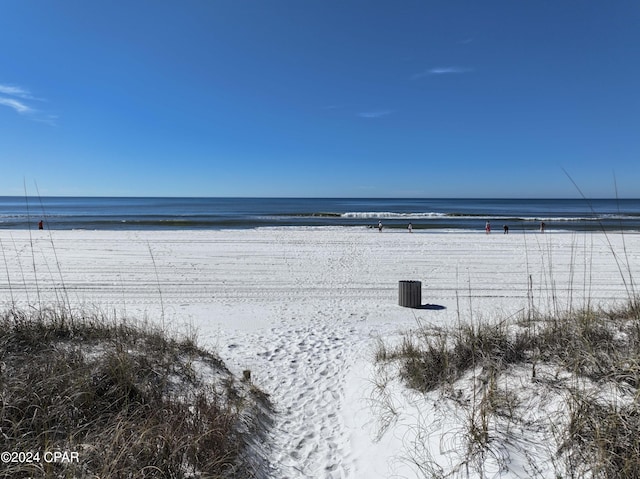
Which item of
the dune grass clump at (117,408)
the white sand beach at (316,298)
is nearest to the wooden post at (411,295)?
the white sand beach at (316,298)

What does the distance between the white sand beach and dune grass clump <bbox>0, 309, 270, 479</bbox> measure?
23.4 inches

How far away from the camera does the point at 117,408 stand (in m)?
3.14

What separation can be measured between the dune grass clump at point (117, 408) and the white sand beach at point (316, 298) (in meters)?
0.59

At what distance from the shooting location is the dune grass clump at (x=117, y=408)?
2.46 m

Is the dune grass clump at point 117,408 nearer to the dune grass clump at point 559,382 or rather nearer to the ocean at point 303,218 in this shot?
the dune grass clump at point 559,382

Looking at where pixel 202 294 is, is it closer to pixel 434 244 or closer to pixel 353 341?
pixel 353 341

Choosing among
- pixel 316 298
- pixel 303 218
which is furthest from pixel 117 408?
pixel 303 218

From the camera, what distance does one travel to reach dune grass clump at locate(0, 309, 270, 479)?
246 centimetres

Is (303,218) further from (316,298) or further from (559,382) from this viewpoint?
(559,382)

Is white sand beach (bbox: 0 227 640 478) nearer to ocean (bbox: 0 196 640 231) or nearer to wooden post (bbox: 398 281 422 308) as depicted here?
Answer: wooden post (bbox: 398 281 422 308)

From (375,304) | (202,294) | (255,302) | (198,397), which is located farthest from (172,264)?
(198,397)

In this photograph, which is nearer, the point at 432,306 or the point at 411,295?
the point at 411,295

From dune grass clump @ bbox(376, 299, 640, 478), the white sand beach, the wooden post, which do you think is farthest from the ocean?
the wooden post

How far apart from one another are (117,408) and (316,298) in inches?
260
